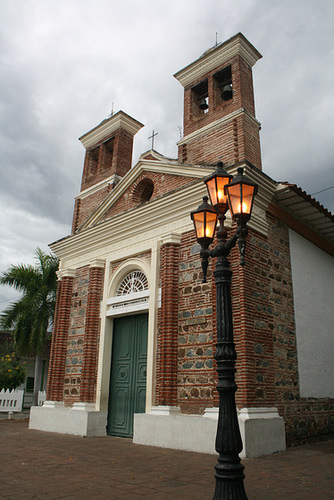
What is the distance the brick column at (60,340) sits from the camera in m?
10.2

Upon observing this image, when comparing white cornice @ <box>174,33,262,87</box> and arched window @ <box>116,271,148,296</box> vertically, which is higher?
white cornice @ <box>174,33,262,87</box>

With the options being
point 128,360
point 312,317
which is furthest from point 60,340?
point 312,317

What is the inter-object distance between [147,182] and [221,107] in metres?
2.54

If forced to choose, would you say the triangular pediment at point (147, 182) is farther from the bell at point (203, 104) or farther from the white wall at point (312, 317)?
the white wall at point (312, 317)

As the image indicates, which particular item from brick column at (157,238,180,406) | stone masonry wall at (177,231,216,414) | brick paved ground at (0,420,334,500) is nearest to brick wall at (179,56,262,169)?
stone masonry wall at (177,231,216,414)

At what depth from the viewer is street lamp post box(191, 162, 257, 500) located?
3.42 metres

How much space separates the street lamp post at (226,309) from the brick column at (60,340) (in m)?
7.11

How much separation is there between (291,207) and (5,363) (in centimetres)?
1395

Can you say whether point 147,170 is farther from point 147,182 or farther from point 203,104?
point 203,104

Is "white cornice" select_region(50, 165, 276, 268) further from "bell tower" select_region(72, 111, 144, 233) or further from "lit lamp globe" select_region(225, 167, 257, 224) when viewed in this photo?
"lit lamp globe" select_region(225, 167, 257, 224)

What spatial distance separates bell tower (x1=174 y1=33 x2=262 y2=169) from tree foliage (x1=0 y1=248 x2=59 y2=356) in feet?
32.4

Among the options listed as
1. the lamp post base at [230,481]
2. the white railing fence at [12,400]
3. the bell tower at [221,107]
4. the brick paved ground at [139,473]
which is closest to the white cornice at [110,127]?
the bell tower at [221,107]

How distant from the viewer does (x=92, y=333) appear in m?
9.82

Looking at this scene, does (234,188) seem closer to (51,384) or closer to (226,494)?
(226,494)
